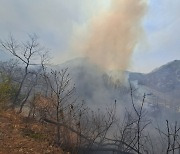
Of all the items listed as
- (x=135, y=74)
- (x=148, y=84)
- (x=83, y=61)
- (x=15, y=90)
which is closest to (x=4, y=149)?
(x=15, y=90)

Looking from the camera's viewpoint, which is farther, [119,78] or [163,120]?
[119,78]

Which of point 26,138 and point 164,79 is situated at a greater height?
point 164,79

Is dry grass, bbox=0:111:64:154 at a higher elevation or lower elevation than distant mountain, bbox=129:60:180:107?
lower

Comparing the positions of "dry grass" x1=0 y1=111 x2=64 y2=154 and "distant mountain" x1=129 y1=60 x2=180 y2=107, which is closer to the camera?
"dry grass" x1=0 y1=111 x2=64 y2=154

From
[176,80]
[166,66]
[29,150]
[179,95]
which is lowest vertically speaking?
[29,150]

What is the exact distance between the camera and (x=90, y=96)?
143ft

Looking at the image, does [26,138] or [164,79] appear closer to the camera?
[26,138]

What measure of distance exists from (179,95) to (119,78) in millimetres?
22578

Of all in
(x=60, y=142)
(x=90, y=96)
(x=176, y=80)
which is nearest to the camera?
(x=60, y=142)

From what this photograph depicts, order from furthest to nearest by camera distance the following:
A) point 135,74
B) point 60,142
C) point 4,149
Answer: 1. point 135,74
2. point 60,142
3. point 4,149

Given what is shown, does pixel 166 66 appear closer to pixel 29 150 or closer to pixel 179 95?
pixel 179 95

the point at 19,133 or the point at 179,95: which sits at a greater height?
the point at 179,95

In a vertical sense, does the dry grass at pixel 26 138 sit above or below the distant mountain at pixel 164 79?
below

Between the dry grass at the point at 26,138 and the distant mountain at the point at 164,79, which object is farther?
the distant mountain at the point at 164,79
